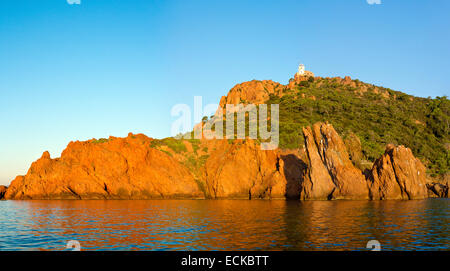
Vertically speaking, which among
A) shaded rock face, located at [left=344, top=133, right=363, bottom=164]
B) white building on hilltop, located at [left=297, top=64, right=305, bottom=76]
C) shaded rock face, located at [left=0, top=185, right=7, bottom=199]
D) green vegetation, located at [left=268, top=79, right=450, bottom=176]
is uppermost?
white building on hilltop, located at [left=297, top=64, right=305, bottom=76]

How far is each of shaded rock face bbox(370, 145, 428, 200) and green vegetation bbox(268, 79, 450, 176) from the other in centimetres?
2015

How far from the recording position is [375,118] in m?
116

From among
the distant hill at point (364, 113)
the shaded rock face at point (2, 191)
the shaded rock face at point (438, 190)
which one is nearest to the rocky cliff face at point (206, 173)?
the shaded rock face at point (438, 190)

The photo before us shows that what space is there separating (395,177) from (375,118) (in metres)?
56.7

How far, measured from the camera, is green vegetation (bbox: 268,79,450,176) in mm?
93875

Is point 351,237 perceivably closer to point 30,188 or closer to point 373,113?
point 30,188

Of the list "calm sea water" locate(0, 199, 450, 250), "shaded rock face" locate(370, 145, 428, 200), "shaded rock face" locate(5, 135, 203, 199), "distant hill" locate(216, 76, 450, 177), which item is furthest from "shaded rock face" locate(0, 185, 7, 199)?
"shaded rock face" locate(370, 145, 428, 200)

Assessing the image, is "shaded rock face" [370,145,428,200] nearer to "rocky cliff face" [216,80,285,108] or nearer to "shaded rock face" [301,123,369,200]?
"shaded rock face" [301,123,369,200]

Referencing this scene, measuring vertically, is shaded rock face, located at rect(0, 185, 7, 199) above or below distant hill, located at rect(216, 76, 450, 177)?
below

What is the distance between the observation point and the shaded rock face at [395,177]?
2511 inches

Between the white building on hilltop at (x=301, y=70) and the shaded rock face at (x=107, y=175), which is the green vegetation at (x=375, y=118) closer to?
the shaded rock face at (x=107, y=175)

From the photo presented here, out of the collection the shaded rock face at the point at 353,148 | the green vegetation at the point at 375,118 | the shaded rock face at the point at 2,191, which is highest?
the green vegetation at the point at 375,118

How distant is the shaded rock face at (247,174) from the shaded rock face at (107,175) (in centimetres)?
596

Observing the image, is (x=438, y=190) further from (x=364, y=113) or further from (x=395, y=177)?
(x=364, y=113)
